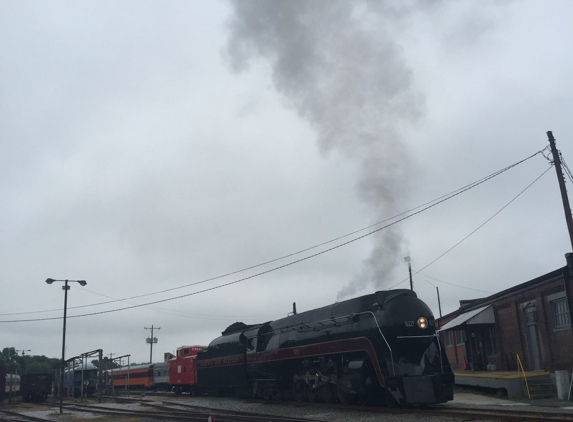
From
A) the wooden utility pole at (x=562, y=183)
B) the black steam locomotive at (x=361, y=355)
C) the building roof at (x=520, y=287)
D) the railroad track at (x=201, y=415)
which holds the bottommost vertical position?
the railroad track at (x=201, y=415)

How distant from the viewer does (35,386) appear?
3659 cm

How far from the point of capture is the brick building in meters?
21.1

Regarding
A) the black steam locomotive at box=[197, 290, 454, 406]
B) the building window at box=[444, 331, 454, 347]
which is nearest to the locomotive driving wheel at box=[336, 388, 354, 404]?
the black steam locomotive at box=[197, 290, 454, 406]

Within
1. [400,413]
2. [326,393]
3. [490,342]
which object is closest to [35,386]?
[326,393]

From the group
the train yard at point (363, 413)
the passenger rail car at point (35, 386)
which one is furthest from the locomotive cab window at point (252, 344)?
the passenger rail car at point (35, 386)

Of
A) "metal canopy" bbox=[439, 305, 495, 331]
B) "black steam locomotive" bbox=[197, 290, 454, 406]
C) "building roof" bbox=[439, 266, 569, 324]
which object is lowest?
"black steam locomotive" bbox=[197, 290, 454, 406]

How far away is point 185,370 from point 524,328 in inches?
797

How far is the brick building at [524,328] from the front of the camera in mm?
21078

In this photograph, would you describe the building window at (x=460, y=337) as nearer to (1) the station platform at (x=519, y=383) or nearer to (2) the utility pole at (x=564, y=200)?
(1) the station platform at (x=519, y=383)

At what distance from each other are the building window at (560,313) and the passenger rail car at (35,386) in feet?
107

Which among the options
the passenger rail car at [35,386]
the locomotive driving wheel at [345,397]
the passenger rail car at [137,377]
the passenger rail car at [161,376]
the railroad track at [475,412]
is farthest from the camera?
the passenger rail car at [137,377]

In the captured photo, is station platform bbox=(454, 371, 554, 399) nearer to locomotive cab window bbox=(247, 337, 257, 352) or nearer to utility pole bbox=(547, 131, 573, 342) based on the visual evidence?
utility pole bbox=(547, 131, 573, 342)

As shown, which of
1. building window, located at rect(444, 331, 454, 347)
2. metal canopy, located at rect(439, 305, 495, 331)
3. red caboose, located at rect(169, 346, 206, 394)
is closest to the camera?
metal canopy, located at rect(439, 305, 495, 331)

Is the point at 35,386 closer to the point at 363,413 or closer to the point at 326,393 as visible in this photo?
the point at 326,393
